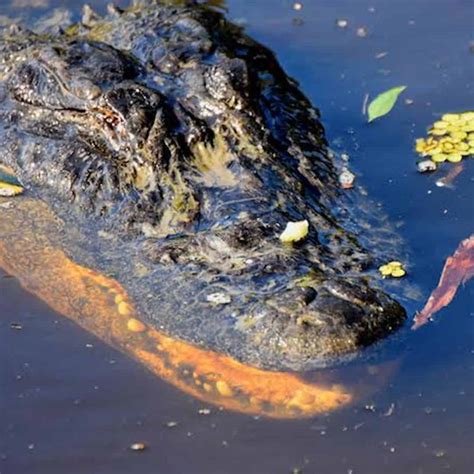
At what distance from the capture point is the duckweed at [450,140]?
6.88 meters

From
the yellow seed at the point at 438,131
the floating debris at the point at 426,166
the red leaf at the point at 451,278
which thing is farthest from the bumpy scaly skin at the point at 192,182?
the yellow seed at the point at 438,131

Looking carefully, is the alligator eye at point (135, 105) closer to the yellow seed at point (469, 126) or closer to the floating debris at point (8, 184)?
the floating debris at point (8, 184)

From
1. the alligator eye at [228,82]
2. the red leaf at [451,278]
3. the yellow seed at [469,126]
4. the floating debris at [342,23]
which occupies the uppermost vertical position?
the alligator eye at [228,82]

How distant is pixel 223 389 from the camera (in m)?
4.70

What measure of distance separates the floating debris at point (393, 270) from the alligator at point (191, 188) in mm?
121

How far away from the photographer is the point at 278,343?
454cm

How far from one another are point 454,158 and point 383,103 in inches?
29.8

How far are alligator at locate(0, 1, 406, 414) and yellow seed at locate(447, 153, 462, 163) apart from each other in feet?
2.89

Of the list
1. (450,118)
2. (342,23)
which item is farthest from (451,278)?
(342,23)

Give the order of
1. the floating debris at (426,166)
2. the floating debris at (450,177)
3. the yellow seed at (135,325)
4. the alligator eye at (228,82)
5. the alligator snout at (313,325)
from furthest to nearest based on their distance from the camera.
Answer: the floating debris at (426,166)
the floating debris at (450,177)
the alligator eye at (228,82)
the yellow seed at (135,325)
the alligator snout at (313,325)

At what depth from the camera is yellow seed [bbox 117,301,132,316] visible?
203 inches

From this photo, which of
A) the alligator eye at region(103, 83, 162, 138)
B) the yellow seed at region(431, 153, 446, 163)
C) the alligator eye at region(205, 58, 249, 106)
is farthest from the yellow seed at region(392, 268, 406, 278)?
the yellow seed at region(431, 153, 446, 163)

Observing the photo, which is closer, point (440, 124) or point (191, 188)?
point (191, 188)

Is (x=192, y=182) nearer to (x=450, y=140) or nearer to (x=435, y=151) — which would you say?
(x=435, y=151)
